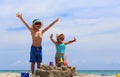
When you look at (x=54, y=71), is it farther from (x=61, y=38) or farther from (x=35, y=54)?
(x=61, y=38)

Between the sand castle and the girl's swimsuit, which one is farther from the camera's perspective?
the girl's swimsuit

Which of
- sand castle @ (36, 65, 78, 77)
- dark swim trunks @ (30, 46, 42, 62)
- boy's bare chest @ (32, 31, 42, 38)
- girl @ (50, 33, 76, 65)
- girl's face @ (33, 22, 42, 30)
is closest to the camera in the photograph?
sand castle @ (36, 65, 78, 77)

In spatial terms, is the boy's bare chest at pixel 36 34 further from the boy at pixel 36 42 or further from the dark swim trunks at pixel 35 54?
the dark swim trunks at pixel 35 54

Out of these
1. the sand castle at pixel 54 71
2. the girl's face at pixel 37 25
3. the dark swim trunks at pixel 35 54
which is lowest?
the sand castle at pixel 54 71

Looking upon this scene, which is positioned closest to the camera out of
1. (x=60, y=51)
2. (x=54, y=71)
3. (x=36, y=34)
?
(x=54, y=71)

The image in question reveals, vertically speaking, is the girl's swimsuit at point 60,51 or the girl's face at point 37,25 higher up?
the girl's face at point 37,25

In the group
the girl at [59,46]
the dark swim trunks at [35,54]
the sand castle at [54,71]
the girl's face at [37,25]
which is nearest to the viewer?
the sand castle at [54,71]

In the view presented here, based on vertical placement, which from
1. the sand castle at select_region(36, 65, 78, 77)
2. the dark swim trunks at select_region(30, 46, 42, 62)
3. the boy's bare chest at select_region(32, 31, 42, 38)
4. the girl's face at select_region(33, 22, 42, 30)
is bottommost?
the sand castle at select_region(36, 65, 78, 77)

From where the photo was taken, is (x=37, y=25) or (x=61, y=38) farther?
(x=61, y=38)

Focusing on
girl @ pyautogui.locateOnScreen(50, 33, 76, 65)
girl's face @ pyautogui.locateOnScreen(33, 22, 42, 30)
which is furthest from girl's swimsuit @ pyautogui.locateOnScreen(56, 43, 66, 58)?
girl's face @ pyautogui.locateOnScreen(33, 22, 42, 30)

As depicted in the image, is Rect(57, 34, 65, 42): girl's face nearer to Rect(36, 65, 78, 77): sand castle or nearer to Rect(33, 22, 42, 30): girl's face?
Rect(33, 22, 42, 30): girl's face

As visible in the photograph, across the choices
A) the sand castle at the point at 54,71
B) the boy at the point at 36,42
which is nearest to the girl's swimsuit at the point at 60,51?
the boy at the point at 36,42

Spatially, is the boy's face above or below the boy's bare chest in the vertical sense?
above

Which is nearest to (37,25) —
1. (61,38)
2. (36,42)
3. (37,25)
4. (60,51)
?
(37,25)
